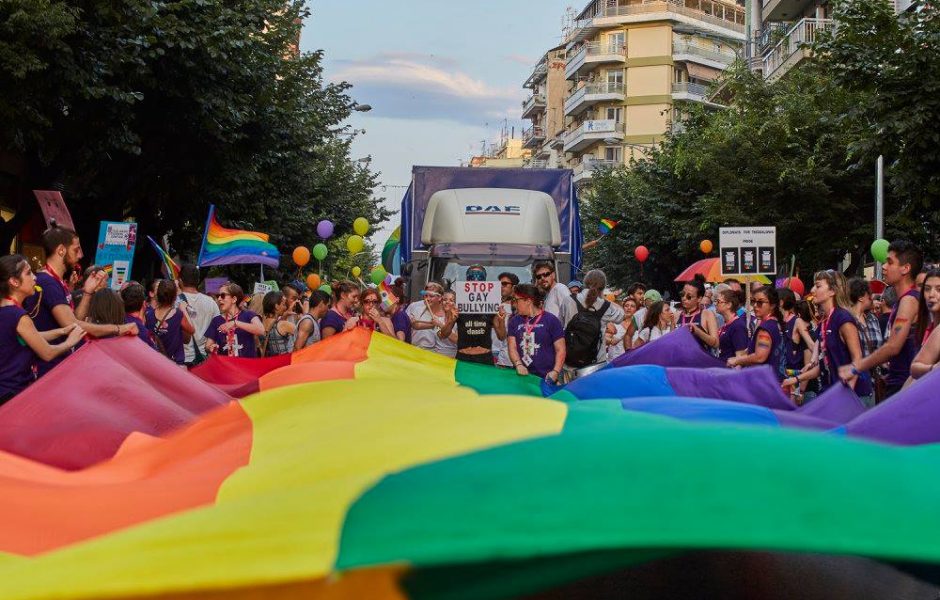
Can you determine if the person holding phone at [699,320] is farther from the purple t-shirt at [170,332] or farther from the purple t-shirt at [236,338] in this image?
the purple t-shirt at [170,332]

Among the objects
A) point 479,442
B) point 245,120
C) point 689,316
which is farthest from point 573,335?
point 245,120

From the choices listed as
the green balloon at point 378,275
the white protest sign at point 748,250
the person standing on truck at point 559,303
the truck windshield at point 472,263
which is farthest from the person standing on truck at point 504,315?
the green balloon at point 378,275

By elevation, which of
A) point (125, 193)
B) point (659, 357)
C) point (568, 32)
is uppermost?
point (568, 32)

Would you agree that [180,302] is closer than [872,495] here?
No

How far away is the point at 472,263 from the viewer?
765 inches

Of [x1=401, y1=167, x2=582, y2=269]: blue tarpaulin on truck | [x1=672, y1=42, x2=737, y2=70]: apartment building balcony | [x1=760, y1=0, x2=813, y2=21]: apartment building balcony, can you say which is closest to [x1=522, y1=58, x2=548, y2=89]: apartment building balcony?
[x1=672, y1=42, x2=737, y2=70]: apartment building balcony

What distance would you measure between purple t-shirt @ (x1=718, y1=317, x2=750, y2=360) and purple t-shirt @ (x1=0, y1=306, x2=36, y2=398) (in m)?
7.48

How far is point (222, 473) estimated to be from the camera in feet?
15.1

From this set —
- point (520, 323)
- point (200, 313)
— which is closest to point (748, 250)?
point (520, 323)

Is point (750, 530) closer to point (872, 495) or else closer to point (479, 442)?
point (872, 495)

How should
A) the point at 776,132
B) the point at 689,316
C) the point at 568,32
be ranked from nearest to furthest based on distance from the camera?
1. the point at 689,316
2. the point at 776,132
3. the point at 568,32

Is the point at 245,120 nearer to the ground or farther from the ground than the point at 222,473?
farther from the ground

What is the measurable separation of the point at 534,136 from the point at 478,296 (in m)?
129

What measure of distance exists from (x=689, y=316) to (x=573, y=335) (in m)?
1.91
